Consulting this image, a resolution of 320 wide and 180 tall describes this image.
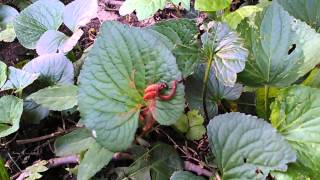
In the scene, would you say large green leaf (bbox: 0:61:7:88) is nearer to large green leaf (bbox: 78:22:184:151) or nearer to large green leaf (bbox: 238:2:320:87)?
large green leaf (bbox: 78:22:184:151)

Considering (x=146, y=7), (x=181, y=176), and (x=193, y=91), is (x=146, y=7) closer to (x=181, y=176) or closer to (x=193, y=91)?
(x=193, y=91)

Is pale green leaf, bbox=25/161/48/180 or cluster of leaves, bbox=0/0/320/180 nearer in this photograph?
cluster of leaves, bbox=0/0/320/180

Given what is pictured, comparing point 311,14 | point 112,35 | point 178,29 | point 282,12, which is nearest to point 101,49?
point 112,35

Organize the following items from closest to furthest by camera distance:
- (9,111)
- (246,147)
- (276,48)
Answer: (246,147), (276,48), (9,111)

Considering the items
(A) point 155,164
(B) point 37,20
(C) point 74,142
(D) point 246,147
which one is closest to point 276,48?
(D) point 246,147

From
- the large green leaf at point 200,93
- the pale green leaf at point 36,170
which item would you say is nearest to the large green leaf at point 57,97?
the pale green leaf at point 36,170

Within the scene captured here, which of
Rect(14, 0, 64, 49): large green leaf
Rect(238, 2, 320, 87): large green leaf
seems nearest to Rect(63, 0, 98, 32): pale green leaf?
Rect(14, 0, 64, 49): large green leaf
